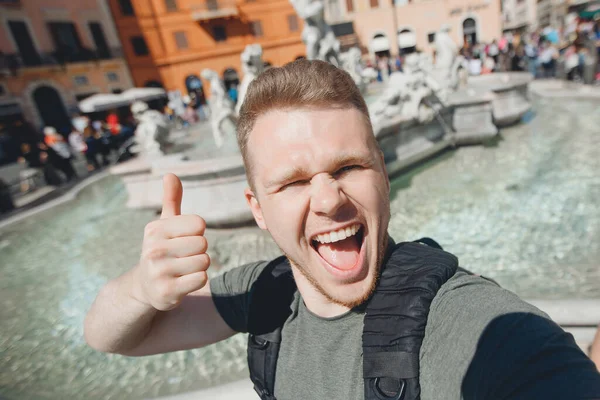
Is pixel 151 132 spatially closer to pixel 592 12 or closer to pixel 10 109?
pixel 592 12

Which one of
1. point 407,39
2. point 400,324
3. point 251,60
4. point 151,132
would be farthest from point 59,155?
point 407,39

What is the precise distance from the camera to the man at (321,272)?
2.85 feet

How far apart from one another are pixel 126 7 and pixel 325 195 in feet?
111

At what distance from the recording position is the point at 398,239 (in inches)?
153

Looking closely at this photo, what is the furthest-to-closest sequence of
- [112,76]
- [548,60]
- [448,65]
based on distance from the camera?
1. [112,76]
2. [548,60]
3. [448,65]

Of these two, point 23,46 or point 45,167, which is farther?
point 23,46

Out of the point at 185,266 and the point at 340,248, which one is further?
the point at 340,248

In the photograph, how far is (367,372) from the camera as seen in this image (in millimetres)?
938

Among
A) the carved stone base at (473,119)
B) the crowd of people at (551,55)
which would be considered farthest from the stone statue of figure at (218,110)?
the crowd of people at (551,55)

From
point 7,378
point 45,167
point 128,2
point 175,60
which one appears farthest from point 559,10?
point 7,378

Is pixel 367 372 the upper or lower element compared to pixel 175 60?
lower

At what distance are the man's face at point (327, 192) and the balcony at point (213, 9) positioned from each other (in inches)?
1256

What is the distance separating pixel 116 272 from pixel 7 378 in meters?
1.58

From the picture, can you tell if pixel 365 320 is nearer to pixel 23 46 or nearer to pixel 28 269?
pixel 28 269
